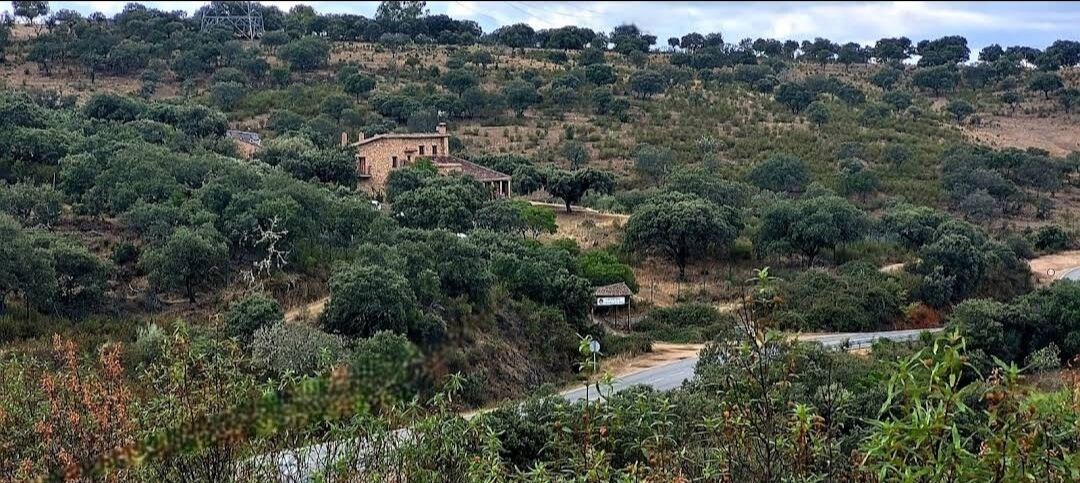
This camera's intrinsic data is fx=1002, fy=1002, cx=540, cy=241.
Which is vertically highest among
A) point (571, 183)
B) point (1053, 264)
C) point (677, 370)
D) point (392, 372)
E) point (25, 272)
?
point (392, 372)

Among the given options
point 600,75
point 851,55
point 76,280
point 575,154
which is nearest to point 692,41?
point 851,55

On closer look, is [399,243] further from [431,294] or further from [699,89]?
[699,89]

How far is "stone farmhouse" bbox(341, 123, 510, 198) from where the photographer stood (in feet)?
129

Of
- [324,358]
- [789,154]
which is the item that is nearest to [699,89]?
[789,154]

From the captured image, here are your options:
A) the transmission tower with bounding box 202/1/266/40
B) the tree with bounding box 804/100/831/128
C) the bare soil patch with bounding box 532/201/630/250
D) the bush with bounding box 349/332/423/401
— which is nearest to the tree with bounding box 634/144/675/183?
the bare soil patch with bounding box 532/201/630/250

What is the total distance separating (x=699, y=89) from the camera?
6306 cm

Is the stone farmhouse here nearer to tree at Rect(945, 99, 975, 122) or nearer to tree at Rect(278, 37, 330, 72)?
tree at Rect(278, 37, 330, 72)

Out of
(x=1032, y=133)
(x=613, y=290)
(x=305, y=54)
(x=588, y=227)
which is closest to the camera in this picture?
(x=613, y=290)

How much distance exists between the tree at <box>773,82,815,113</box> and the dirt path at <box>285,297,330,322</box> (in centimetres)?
4388

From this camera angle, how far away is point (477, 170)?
3972cm

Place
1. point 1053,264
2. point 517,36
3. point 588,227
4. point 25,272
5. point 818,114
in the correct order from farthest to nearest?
1. point 517,36
2. point 818,114
3. point 1053,264
4. point 588,227
5. point 25,272

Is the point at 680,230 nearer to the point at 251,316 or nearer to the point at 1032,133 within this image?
the point at 251,316

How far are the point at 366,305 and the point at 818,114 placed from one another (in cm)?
4193

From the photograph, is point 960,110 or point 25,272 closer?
point 25,272
